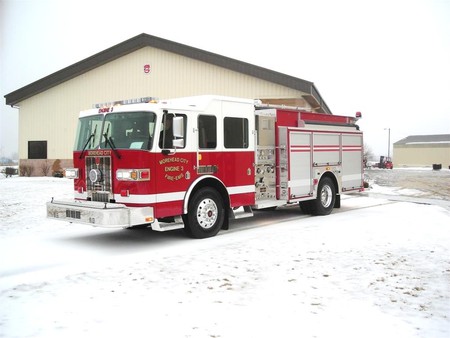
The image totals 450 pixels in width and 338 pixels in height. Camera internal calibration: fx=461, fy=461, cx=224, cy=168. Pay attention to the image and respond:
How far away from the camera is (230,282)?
6.05m

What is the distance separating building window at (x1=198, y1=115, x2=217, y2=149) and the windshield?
1.15 m

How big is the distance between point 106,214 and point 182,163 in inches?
67.7

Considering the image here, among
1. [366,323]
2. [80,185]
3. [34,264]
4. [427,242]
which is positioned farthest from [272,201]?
[366,323]

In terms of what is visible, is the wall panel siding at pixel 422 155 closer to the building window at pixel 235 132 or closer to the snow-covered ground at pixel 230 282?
the building window at pixel 235 132

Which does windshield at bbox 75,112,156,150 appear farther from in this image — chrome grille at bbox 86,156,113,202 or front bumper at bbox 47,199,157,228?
front bumper at bbox 47,199,157,228

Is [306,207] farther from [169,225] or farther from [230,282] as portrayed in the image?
[230,282]

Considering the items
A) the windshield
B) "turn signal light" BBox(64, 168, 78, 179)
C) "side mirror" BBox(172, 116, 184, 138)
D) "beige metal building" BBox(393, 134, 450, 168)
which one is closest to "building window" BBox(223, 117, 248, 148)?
"side mirror" BBox(172, 116, 184, 138)

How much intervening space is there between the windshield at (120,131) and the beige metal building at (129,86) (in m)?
14.9

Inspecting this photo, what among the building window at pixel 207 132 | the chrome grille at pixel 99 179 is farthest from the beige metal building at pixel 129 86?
the chrome grille at pixel 99 179

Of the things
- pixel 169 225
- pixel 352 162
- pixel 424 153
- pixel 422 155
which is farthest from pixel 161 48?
pixel 422 155

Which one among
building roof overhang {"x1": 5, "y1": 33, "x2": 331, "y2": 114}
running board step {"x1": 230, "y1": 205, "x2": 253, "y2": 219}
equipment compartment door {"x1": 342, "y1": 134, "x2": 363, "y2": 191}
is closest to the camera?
running board step {"x1": 230, "y1": 205, "x2": 253, "y2": 219}

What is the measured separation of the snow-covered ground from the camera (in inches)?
181

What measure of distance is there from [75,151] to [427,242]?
7.06 metres

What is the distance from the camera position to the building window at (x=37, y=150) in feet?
92.6
